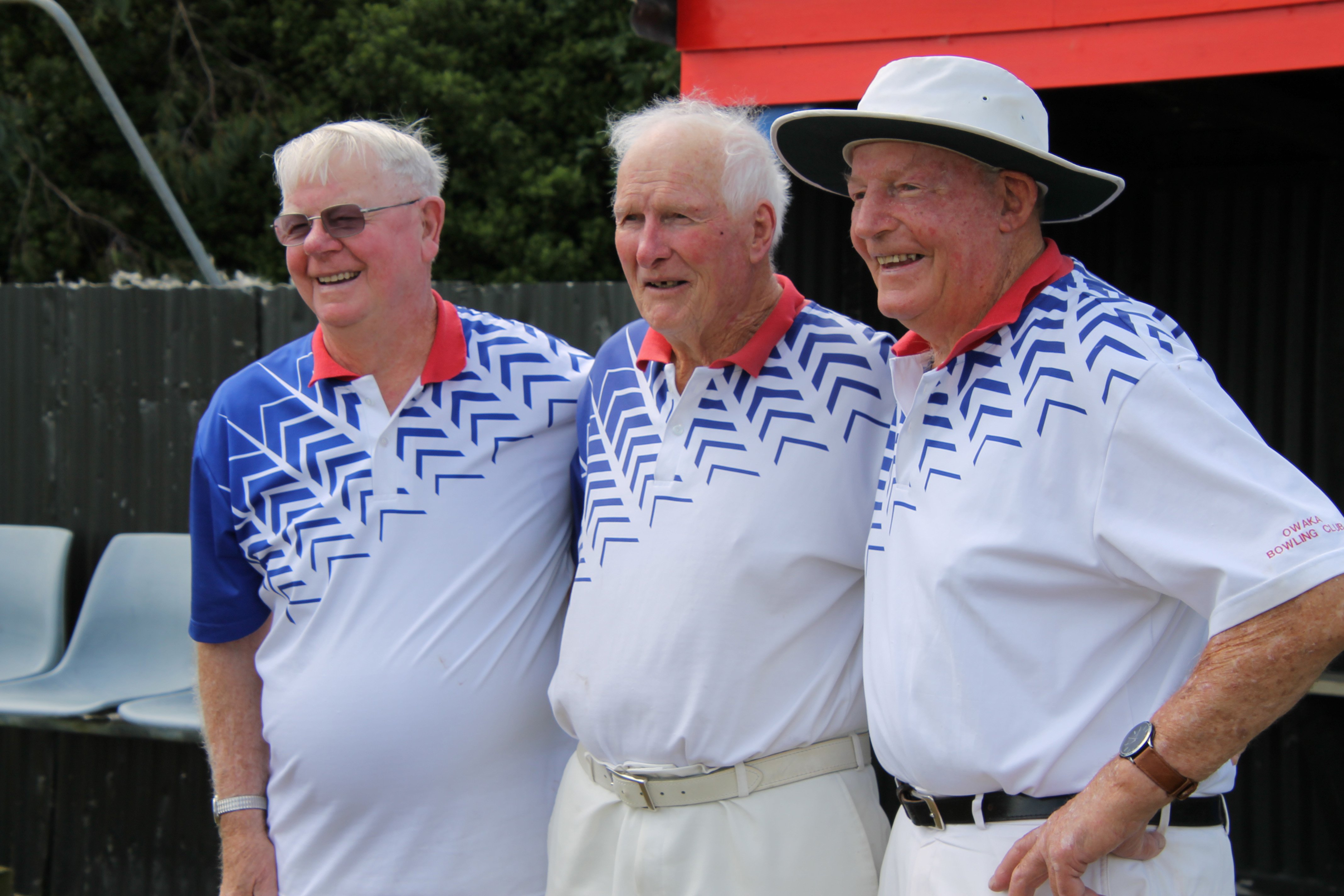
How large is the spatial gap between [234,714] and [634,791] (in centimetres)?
92

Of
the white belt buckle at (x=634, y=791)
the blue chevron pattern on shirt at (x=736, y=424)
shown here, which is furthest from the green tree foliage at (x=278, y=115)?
the white belt buckle at (x=634, y=791)

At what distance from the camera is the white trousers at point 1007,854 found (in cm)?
160

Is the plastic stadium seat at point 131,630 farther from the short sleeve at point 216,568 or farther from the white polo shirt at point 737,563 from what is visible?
the white polo shirt at point 737,563

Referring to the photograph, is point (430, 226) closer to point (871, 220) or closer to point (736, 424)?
point (736, 424)

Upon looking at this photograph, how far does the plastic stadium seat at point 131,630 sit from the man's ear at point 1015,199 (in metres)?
3.80

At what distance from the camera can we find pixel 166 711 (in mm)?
4176

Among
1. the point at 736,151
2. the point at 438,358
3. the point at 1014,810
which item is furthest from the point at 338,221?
the point at 1014,810

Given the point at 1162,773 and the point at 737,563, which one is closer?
the point at 1162,773

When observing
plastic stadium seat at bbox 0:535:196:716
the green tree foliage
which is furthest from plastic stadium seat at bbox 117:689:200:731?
the green tree foliage

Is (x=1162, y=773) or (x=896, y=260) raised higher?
(x=896, y=260)

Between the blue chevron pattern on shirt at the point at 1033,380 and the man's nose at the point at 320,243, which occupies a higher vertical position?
the man's nose at the point at 320,243

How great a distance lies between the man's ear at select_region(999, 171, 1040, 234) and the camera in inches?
71.5

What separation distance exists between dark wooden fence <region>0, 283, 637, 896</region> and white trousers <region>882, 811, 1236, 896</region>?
2.91 metres

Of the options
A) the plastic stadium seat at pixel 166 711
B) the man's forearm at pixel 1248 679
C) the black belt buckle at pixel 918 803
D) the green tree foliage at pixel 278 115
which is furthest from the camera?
the green tree foliage at pixel 278 115
